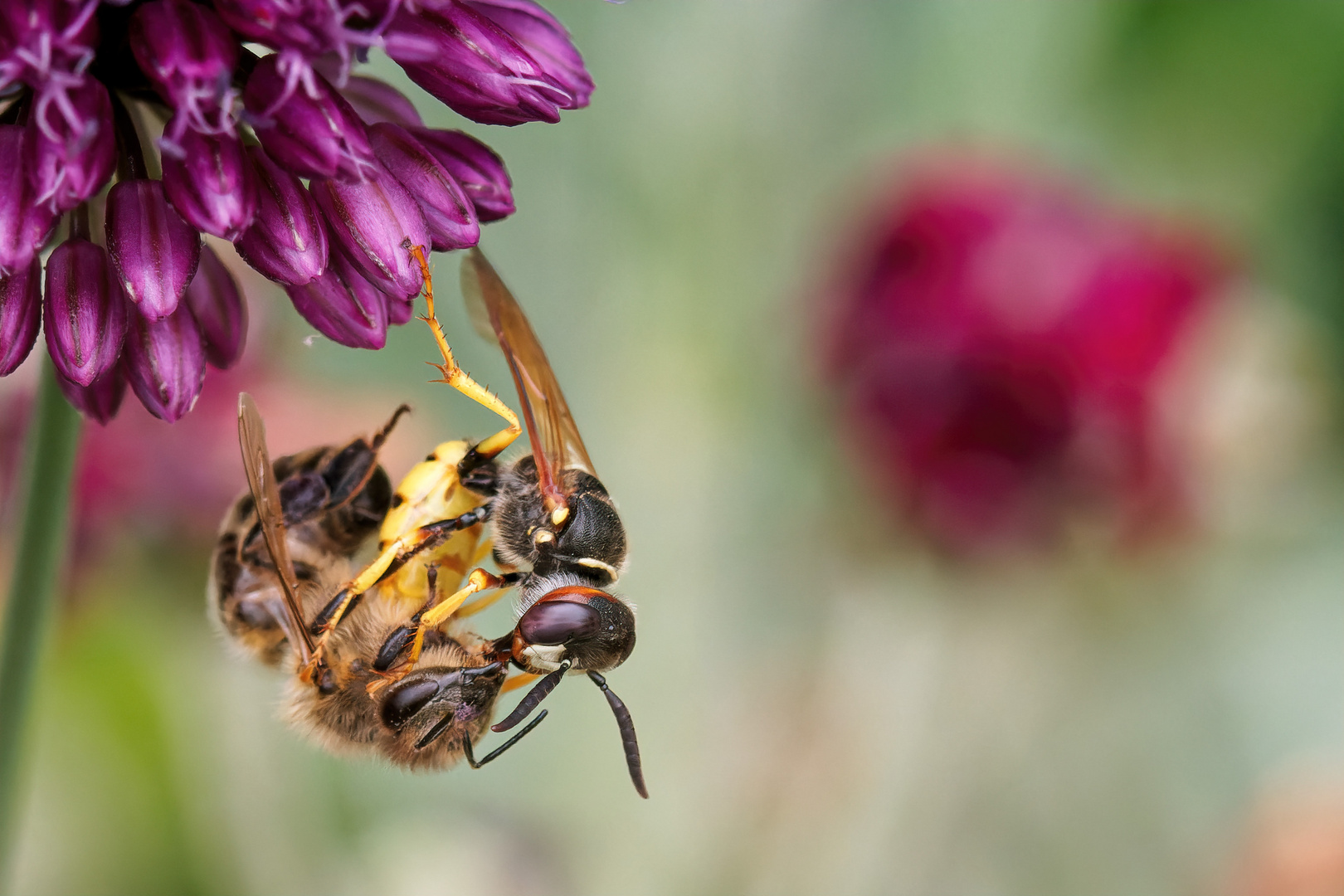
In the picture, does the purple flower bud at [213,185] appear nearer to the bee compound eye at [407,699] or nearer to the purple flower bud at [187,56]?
the purple flower bud at [187,56]

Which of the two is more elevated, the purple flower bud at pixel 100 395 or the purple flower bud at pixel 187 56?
the purple flower bud at pixel 187 56

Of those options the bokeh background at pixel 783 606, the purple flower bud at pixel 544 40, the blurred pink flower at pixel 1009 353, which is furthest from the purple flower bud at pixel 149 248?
the blurred pink flower at pixel 1009 353

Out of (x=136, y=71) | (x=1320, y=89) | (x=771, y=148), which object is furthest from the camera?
(x=1320, y=89)

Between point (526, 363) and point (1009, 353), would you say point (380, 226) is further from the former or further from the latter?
point (1009, 353)

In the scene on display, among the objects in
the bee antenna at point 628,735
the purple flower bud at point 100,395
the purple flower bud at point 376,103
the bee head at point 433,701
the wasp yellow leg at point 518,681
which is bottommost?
the wasp yellow leg at point 518,681

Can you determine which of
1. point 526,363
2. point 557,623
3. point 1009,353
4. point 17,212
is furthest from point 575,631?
point 1009,353

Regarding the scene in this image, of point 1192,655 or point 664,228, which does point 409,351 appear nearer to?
point 664,228

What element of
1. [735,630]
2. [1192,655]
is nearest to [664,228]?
[735,630]
